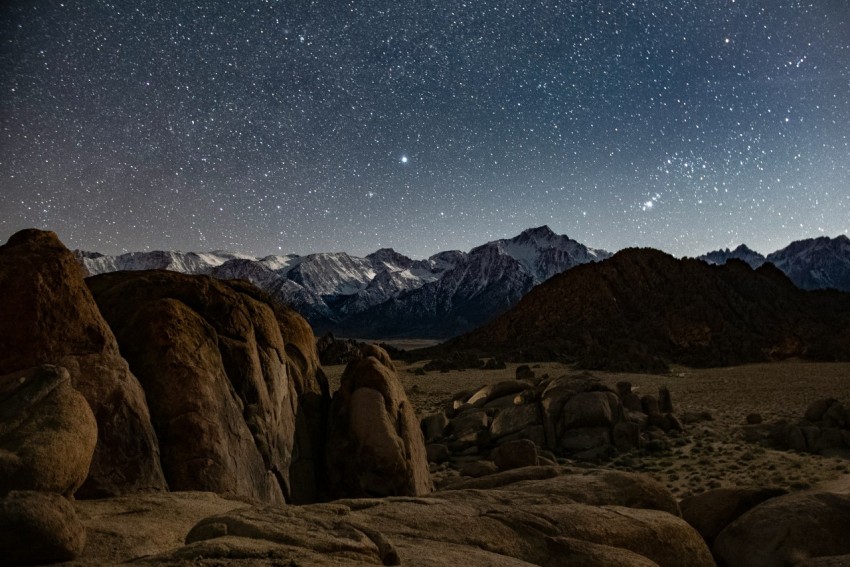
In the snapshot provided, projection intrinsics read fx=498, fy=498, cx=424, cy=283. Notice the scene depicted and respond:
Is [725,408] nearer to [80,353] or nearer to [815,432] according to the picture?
[815,432]

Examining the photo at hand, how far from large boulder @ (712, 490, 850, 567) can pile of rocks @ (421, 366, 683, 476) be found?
32.0ft

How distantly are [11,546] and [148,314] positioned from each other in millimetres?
6478

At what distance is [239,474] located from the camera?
10047mm

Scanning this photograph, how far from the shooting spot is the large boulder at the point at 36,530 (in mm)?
4773

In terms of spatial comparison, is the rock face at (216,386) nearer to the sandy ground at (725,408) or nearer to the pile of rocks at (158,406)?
the pile of rocks at (158,406)

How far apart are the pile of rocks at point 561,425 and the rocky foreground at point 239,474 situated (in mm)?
7543

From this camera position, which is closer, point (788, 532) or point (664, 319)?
point (788, 532)

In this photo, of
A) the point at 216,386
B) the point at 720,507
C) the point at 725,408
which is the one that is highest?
the point at 216,386

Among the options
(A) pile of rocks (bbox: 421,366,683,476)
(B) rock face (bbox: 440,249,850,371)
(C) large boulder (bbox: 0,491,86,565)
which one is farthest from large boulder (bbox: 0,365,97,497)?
(B) rock face (bbox: 440,249,850,371)

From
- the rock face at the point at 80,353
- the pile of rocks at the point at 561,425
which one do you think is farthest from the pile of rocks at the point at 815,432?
the rock face at the point at 80,353

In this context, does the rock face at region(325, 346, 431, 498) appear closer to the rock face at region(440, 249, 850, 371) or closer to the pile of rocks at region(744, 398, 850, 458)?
the pile of rocks at region(744, 398, 850, 458)

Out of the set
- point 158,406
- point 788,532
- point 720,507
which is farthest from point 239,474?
point 788,532

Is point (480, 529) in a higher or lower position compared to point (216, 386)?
lower

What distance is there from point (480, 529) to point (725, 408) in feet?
96.4
